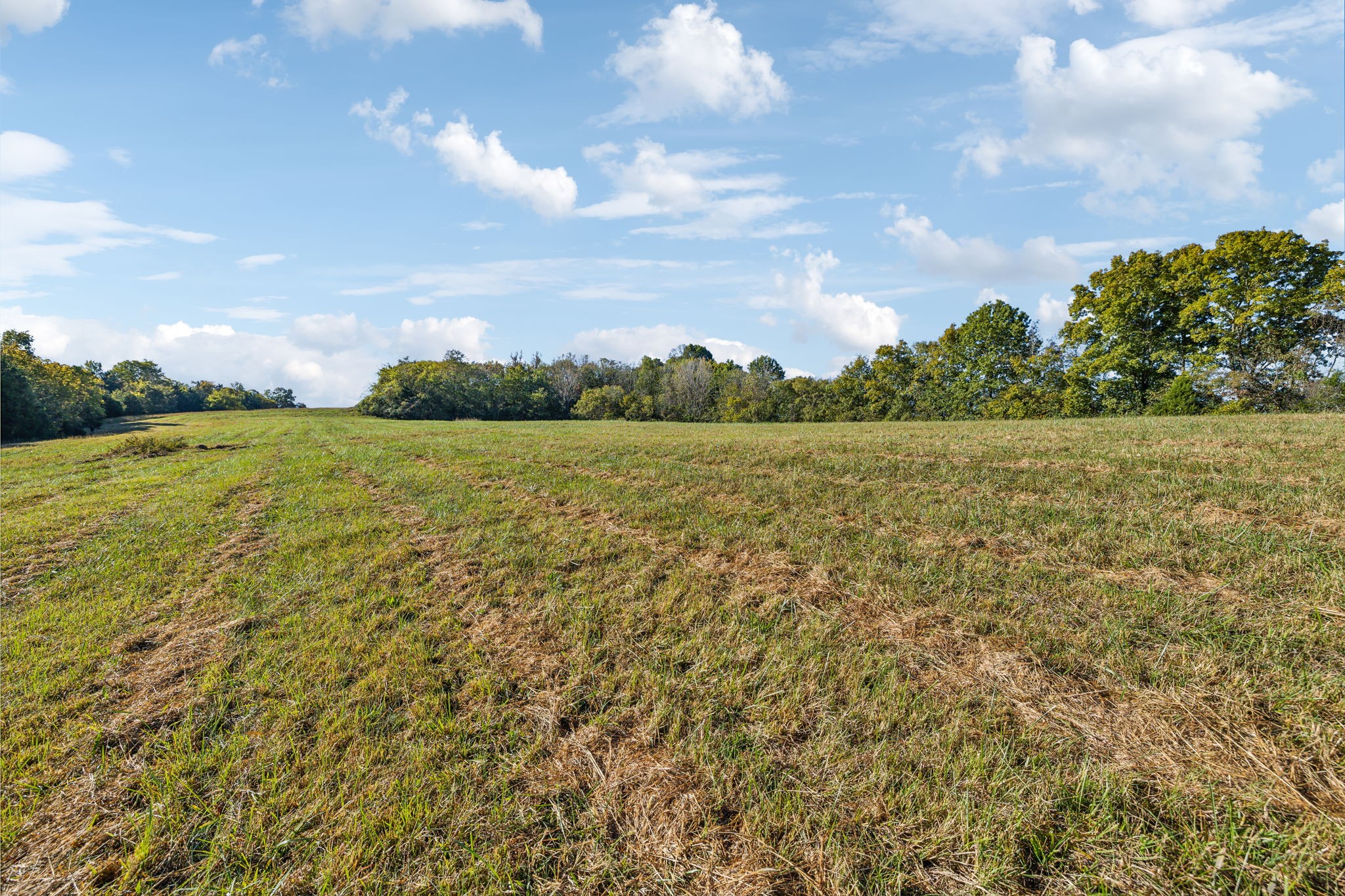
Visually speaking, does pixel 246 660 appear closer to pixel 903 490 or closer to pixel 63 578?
pixel 63 578

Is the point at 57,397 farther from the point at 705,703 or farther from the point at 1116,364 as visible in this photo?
the point at 1116,364

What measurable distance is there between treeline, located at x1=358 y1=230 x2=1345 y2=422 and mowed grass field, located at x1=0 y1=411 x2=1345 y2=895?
1576 inches

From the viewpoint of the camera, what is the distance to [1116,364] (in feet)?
139

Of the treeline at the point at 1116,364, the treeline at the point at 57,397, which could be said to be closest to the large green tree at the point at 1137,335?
the treeline at the point at 1116,364

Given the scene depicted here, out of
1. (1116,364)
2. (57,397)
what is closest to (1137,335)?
(1116,364)

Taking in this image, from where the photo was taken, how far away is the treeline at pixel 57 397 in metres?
41.6

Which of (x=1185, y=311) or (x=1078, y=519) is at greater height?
(x=1185, y=311)

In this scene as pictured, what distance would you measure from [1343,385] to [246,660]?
2018 inches

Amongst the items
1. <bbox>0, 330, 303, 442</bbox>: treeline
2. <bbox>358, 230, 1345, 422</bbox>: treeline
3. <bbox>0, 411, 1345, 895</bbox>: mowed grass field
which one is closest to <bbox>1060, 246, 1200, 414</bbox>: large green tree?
<bbox>358, 230, 1345, 422</bbox>: treeline

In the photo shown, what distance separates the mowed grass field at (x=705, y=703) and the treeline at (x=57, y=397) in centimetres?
5431

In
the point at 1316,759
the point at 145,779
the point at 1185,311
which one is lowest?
the point at 145,779

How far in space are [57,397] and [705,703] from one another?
76447 mm

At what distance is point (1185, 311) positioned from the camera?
38.6 m

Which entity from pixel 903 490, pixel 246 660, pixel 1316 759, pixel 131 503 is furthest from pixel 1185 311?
pixel 131 503
